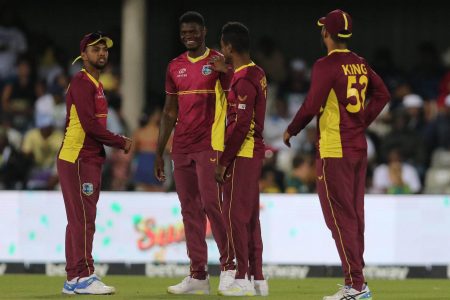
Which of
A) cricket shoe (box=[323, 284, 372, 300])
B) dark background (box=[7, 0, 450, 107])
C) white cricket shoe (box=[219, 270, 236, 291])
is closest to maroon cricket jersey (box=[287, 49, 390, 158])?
cricket shoe (box=[323, 284, 372, 300])

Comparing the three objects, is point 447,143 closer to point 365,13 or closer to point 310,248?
point 310,248

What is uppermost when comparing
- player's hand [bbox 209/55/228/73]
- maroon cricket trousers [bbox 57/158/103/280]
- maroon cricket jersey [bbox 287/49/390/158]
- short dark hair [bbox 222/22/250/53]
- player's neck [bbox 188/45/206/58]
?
short dark hair [bbox 222/22/250/53]

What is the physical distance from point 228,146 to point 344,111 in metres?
1.03

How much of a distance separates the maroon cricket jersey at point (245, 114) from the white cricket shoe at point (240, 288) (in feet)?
3.15

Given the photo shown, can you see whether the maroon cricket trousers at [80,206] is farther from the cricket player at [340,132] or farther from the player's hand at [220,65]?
the cricket player at [340,132]

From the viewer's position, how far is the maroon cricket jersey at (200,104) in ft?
36.0

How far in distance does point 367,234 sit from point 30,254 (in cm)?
389

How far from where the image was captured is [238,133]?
10375 mm

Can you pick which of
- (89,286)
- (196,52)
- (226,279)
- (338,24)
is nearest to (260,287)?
(226,279)

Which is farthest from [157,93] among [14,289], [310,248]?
[14,289]

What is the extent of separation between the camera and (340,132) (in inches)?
391

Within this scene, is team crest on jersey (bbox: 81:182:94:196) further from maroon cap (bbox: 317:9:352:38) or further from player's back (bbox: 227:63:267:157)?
maroon cap (bbox: 317:9:352:38)

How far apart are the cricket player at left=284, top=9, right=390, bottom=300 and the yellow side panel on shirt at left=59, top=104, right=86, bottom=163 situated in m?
1.92

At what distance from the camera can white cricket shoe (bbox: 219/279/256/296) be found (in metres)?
10.5
